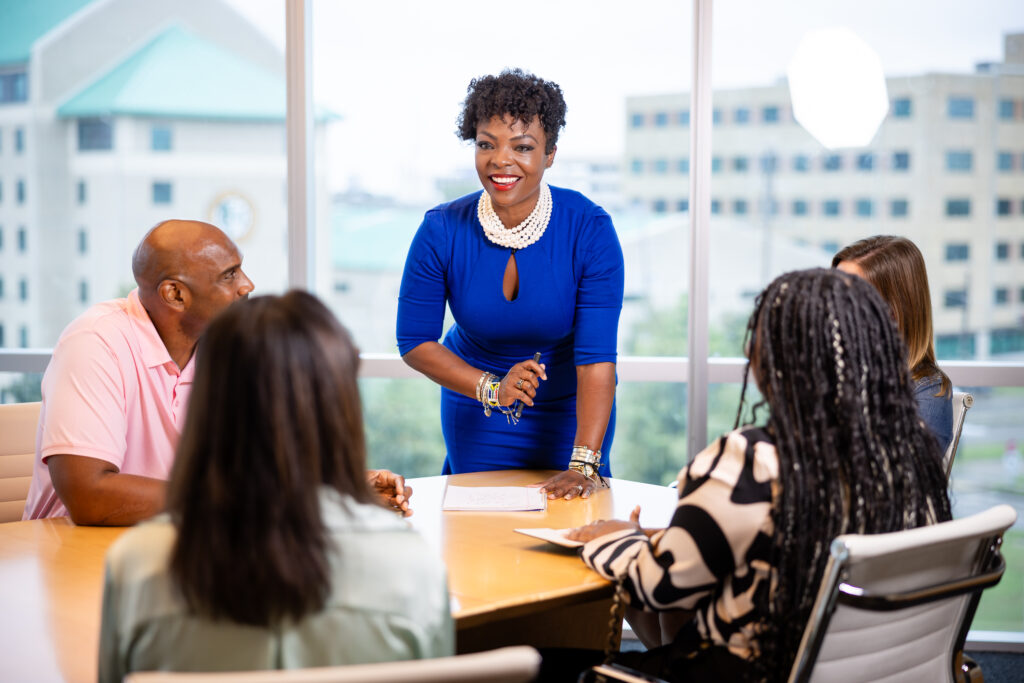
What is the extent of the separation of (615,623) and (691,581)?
0.23 metres

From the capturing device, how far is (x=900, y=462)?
5.18 ft

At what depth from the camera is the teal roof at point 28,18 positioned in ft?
13.6

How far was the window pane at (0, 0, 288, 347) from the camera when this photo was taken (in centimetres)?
406

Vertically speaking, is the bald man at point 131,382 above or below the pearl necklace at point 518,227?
below

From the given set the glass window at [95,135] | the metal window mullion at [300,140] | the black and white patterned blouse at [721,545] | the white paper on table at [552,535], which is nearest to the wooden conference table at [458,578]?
the white paper on table at [552,535]

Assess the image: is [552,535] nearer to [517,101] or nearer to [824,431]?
[824,431]

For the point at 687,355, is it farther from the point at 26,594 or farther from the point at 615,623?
the point at 26,594

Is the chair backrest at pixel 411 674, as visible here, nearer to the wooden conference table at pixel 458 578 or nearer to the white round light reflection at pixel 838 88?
the wooden conference table at pixel 458 578

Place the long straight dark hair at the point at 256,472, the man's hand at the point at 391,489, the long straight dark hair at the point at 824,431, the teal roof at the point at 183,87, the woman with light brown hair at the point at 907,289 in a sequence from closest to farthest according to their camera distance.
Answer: the long straight dark hair at the point at 256,472
the long straight dark hair at the point at 824,431
the man's hand at the point at 391,489
the woman with light brown hair at the point at 907,289
the teal roof at the point at 183,87

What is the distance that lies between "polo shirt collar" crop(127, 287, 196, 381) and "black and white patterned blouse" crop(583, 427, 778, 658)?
1.21m

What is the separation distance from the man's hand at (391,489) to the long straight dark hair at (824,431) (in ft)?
3.04

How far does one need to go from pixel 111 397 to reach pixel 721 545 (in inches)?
53.5

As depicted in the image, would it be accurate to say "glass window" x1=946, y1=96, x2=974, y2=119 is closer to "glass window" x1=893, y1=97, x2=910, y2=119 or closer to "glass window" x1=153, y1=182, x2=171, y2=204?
"glass window" x1=893, y1=97, x2=910, y2=119

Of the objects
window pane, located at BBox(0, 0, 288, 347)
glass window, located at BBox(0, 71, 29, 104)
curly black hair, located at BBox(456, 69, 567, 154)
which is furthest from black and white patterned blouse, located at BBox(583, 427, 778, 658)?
glass window, located at BBox(0, 71, 29, 104)
